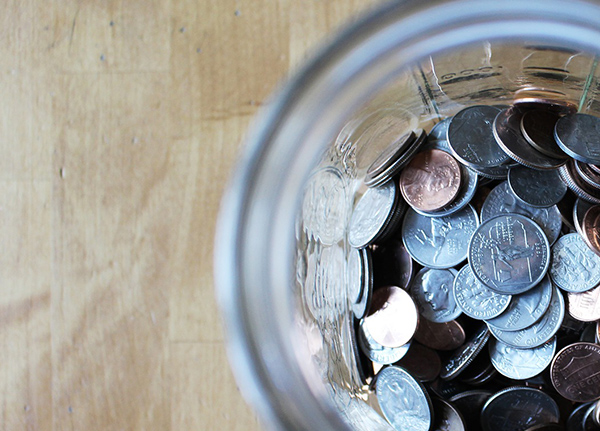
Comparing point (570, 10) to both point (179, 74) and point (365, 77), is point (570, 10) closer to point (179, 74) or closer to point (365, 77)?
point (365, 77)

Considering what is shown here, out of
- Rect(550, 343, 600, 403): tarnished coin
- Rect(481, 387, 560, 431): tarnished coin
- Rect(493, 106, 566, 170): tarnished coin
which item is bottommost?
Rect(481, 387, 560, 431): tarnished coin

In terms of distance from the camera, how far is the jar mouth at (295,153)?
292 mm

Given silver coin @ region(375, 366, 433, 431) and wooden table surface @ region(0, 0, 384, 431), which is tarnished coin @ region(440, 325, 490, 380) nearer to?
silver coin @ region(375, 366, 433, 431)

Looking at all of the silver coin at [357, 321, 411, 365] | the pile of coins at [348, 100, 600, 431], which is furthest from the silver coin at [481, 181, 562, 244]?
the silver coin at [357, 321, 411, 365]

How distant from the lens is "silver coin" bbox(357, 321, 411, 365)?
1.51 feet

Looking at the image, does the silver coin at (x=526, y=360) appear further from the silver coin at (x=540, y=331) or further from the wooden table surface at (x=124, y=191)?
the wooden table surface at (x=124, y=191)

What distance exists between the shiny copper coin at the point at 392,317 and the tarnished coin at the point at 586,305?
0.39 ft

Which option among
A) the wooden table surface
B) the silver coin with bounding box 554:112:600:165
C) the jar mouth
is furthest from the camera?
the wooden table surface

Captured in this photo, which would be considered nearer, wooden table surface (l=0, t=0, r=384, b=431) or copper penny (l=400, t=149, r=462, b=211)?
copper penny (l=400, t=149, r=462, b=211)

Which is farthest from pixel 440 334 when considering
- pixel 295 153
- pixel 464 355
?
pixel 295 153

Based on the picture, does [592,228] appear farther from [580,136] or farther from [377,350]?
[377,350]

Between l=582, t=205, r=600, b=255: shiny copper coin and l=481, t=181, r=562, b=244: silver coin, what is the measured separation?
0.03 metres

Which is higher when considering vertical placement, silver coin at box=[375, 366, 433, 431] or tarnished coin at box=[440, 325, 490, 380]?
tarnished coin at box=[440, 325, 490, 380]

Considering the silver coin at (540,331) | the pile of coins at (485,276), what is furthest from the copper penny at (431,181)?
the silver coin at (540,331)
